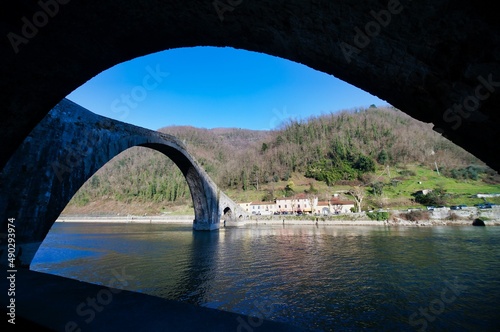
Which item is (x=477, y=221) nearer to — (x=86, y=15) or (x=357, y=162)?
Result: (x=357, y=162)

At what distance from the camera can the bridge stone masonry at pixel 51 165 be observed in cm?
952

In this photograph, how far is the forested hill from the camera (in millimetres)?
80938

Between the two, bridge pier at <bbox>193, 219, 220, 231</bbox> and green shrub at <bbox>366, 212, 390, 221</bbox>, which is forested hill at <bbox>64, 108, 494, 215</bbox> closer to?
green shrub at <bbox>366, 212, 390, 221</bbox>
